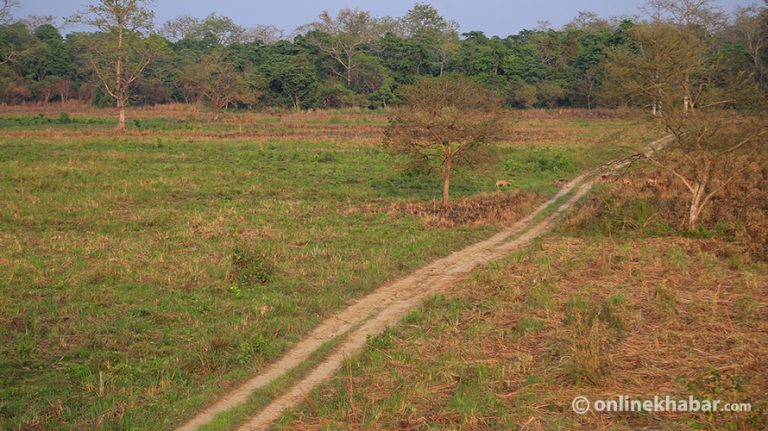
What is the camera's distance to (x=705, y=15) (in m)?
55.0

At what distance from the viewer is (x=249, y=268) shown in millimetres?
11703

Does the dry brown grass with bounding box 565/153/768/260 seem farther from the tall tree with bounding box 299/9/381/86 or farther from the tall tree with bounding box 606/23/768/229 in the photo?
the tall tree with bounding box 299/9/381/86

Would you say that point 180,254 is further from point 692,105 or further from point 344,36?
point 344,36

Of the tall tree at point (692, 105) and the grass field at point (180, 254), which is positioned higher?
the tall tree at point (692, 105)

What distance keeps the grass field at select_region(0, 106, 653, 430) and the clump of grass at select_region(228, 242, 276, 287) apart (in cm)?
3

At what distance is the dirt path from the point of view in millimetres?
7238

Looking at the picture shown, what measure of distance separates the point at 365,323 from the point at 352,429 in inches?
130

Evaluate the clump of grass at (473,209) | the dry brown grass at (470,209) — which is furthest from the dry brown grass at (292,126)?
the dry brown grass at (470,209)

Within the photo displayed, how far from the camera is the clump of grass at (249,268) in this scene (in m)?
11.6

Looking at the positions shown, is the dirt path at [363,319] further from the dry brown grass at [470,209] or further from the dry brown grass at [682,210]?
the dry brown grass at [682,210]

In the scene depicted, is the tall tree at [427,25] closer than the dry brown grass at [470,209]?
No

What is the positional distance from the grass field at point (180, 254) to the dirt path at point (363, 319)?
229mm

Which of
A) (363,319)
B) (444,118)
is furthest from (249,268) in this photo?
(444,118)

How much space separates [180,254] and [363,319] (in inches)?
196
